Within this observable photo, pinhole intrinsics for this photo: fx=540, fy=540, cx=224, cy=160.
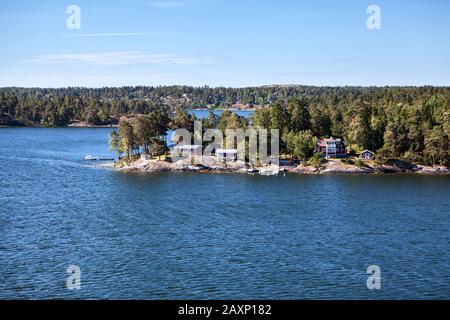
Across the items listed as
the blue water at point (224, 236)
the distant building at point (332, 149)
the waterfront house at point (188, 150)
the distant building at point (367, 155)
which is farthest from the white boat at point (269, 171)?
the distant building at point (367, 155)

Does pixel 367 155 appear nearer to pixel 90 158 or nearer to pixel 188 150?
pixel 188 150

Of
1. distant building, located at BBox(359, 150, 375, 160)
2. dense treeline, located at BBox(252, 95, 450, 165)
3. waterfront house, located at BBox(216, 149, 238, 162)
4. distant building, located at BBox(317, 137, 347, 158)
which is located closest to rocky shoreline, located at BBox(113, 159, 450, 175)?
waterfront house, located at BBox(216, 149, 238, 162)

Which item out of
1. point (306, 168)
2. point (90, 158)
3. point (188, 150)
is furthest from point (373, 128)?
point (90, 158)

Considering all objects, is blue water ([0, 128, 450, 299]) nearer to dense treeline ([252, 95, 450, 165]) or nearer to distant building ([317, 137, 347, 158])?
dense treeline ([252, 95, 450, 165])

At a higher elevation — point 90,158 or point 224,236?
point 90,158

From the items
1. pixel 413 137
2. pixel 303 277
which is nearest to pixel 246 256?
pixel 303 277

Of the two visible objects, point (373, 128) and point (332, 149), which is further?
point (373, 128)

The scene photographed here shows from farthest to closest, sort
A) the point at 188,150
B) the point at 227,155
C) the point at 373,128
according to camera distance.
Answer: the point at 188,150
the point at 373,128
the point at 227,155

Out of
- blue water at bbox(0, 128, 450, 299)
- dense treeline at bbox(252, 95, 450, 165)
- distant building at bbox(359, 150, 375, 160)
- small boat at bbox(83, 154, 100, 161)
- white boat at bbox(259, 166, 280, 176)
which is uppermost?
dense treeline at bbox(252, 95, 450, 165)
